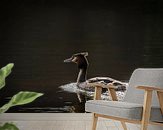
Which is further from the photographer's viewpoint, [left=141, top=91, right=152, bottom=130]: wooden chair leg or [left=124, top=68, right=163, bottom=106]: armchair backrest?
[left=124, top=68, right=163, bottom=106]: armchair backrest

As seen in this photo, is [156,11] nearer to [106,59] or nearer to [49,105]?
[106,59]

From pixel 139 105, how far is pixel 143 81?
708 millimetres

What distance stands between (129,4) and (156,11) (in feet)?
1.53

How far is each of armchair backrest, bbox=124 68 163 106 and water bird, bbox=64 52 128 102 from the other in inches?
57.6

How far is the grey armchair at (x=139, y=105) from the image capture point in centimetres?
253

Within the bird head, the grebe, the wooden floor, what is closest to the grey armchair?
the wooden floor

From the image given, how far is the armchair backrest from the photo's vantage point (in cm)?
309

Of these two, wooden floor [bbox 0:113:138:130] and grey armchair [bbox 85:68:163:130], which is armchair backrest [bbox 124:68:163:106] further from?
wooden floor [bbox 0:113:138:130]

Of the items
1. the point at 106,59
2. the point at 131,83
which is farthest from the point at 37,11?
the point at 131,83

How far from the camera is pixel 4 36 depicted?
16.1ft

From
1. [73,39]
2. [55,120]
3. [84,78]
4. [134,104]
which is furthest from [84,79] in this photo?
[134,104]

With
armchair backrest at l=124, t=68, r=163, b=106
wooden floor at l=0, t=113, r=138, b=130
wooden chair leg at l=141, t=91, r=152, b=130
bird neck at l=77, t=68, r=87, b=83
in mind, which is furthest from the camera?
bird neck at l=77, t=68, r=87, b=83

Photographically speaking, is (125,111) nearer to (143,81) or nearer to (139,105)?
(139,105)

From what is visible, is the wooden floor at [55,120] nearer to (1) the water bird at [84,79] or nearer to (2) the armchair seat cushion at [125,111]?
(1) the water bird at [84,79]
